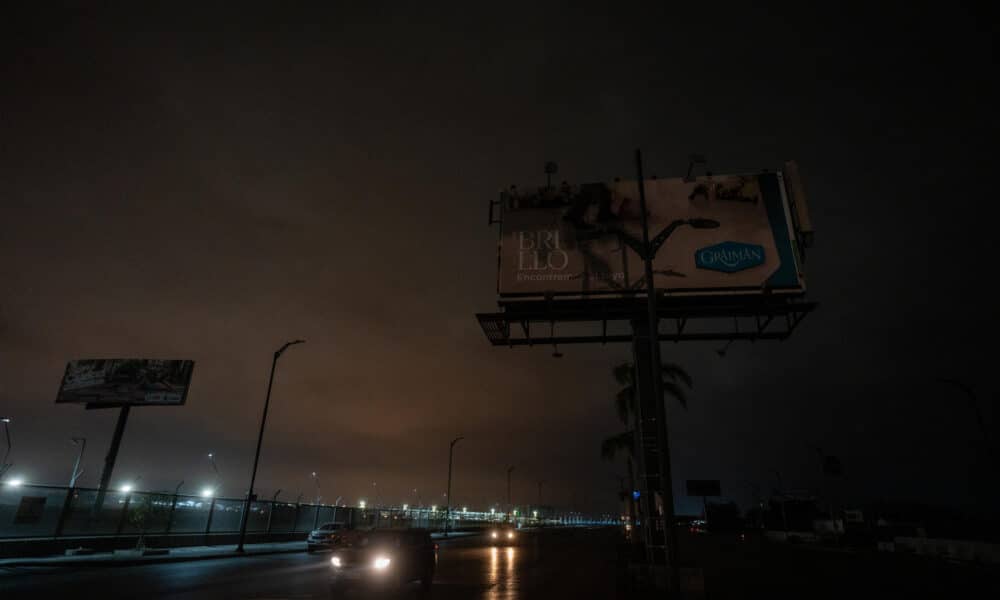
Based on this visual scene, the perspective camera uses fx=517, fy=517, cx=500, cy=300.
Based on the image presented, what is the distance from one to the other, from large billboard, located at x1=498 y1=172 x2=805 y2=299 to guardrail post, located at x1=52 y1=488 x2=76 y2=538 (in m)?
22.0

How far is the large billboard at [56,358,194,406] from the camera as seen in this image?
171 feet

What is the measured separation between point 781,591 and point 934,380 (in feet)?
96.4

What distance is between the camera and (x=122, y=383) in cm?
5247

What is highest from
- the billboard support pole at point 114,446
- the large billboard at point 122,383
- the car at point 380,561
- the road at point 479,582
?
the large billboard at point 122,383

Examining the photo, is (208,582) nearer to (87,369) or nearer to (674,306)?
(674,306)

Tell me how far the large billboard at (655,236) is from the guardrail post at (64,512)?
22.0m

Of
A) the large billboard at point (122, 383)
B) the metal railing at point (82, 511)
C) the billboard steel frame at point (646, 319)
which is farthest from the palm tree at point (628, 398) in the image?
the large billboard at point (122, 383)

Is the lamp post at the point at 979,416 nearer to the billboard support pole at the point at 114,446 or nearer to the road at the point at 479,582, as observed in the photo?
the road at the point at 479,582

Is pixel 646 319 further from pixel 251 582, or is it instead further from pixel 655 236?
pixel 251 582

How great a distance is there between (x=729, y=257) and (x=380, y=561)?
16.7 m

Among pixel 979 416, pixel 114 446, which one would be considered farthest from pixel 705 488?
pixel 114 446

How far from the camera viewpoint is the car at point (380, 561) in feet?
47.4

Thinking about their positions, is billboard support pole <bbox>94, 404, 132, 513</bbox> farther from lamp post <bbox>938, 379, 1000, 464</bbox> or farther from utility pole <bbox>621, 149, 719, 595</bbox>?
lamp post <bbox>938, 379, 1000, 464</bbox>

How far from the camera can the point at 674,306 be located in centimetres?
2084
